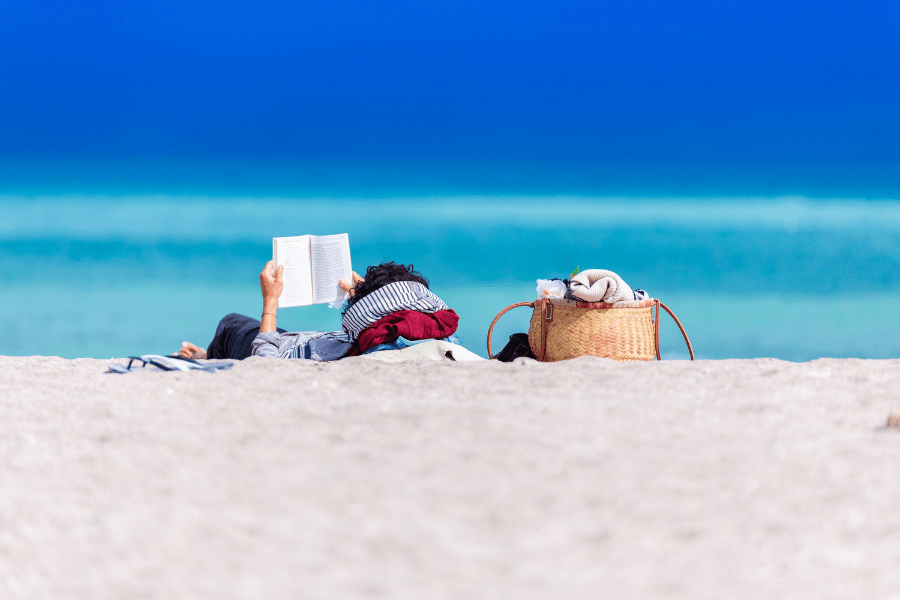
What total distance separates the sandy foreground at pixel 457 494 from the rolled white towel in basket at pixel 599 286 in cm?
134

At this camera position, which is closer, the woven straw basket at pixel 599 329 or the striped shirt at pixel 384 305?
the woven straw basket at pixel 599 329

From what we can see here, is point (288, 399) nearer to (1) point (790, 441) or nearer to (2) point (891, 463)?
(1) point (790, 441)

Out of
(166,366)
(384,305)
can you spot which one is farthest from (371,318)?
(166,366)

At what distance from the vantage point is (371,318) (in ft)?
13.8

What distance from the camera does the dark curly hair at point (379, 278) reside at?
4293 mm

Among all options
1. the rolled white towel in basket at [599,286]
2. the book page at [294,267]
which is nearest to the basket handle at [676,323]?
the rolled white towel in basket at [599,286]

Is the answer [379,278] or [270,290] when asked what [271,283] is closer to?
[270,290]

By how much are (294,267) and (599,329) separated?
185 centimetres

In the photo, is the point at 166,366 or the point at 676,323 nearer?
the point at 166,366

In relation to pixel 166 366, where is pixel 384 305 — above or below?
above

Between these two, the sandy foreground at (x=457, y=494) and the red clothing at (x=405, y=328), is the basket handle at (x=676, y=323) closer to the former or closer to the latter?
the red clothing at (x=405, y=328)

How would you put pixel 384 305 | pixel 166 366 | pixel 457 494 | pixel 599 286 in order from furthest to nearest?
pixel 384 305 < pixel 599 286 < pixel 166 366 < pixel 457 494

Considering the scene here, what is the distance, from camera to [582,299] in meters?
4.00

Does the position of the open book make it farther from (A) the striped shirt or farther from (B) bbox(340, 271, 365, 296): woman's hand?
(A) the striped shirt
